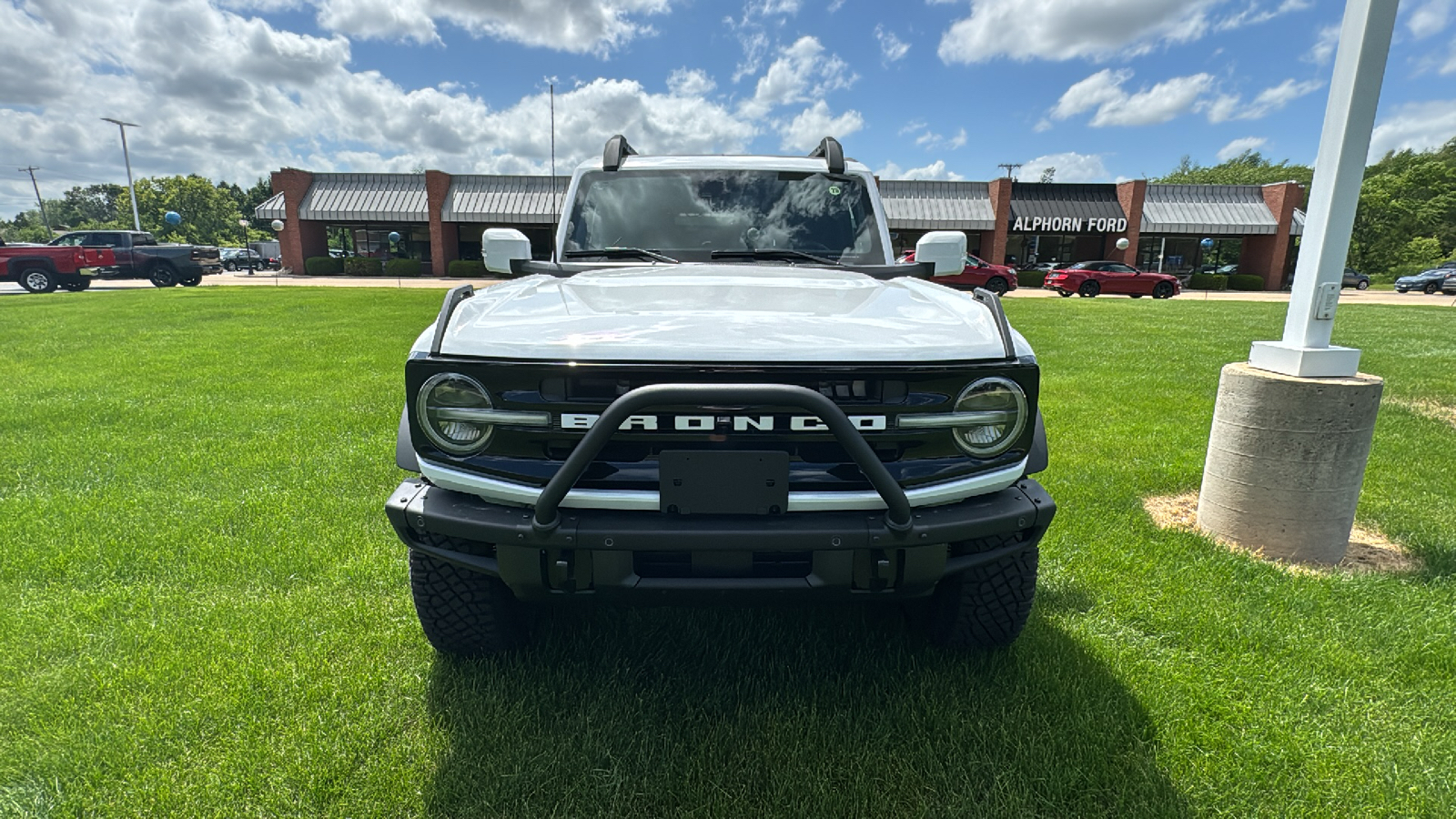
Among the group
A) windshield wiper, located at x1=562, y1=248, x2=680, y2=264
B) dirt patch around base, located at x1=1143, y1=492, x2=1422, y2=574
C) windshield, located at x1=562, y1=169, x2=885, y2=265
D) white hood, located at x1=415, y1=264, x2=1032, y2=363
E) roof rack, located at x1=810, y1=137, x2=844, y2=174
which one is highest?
roof rack, located at x1=810, y1=137, x2=844, y2=174

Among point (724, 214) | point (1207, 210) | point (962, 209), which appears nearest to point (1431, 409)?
point (724, 214)

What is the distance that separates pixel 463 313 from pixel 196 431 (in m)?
4.71

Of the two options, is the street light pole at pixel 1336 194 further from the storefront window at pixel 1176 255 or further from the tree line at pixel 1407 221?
the tree line at pixel 1407 221

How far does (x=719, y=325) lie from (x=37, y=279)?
27803 millimetres

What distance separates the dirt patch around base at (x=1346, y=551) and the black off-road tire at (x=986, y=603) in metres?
1.84

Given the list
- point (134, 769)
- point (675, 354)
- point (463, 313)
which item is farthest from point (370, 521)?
point (675, 354)

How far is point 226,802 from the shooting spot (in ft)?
6.33

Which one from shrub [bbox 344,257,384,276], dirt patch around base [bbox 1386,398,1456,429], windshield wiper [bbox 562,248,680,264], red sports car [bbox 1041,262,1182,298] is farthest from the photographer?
shrub [bbox 344,257,384,276]

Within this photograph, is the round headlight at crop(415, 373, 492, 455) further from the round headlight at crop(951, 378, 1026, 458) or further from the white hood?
the round headlight at crop(951, 378, 1026, 458)

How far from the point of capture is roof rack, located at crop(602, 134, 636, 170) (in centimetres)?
352

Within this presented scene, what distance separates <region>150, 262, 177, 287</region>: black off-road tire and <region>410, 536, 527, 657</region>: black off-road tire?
1066 inches

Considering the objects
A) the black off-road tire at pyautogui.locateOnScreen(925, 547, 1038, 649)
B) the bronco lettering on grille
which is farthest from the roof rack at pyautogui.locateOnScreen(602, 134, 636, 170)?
the black off-road tire at pyautogui.locateOnScreen(925, 547, 1038, 649)

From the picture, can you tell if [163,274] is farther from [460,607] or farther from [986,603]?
[986,603]

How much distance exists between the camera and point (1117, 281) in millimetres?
27109
